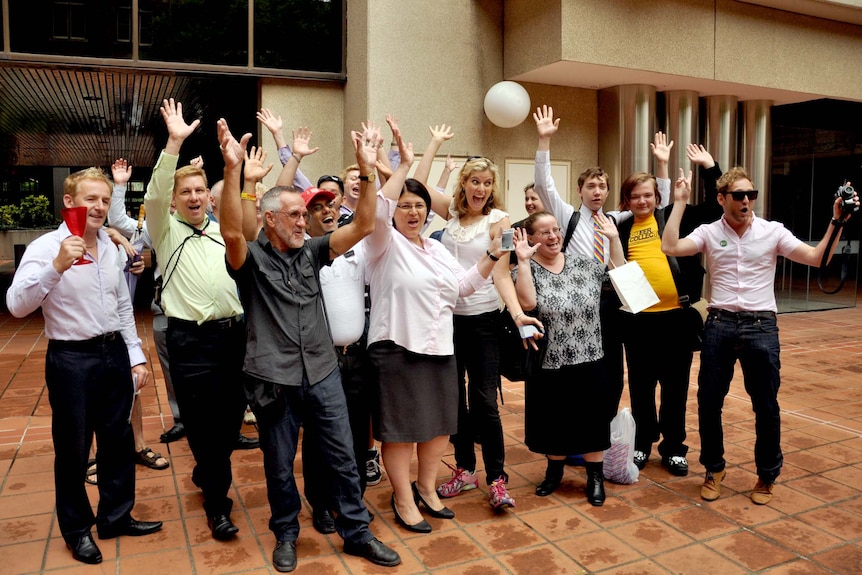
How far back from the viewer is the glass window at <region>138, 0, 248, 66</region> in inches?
319

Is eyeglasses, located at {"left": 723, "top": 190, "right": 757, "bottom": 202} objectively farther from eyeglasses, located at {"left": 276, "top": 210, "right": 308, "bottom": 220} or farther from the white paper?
eyeglasses, located at {"left": 276, "top": 210, "right": 308, "bottom": 220}

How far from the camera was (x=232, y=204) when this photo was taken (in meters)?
2.89

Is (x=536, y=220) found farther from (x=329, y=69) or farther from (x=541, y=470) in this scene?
(x=329, y=69)

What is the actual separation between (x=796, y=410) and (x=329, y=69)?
21.0 ft

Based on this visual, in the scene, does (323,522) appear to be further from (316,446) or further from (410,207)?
(410,207)

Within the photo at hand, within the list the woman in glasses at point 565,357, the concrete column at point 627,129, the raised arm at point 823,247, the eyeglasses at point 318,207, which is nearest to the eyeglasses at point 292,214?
the eyeglasses at point 318,207

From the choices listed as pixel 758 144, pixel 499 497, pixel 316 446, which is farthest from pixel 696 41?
pixel 316 446

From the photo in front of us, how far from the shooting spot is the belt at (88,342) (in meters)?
3.19

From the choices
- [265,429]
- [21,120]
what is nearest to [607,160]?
[265,429]

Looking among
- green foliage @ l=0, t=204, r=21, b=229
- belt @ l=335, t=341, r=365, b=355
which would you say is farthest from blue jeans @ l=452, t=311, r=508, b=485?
green foliage @ l=0, t=204, r=21, b=229

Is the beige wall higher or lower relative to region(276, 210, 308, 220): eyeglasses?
higher

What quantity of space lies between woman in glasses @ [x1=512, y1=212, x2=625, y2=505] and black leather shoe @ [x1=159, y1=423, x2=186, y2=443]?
2.62 meters

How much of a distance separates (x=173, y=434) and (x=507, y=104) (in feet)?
17.8

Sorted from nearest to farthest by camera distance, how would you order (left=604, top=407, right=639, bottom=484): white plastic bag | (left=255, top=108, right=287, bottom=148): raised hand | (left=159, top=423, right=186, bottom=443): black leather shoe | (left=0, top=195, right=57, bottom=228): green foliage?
1. (left=604, top=407, right=639, bottom=484): white plastic bag
2. (left=255, top=108, right=287, bottom=148): raised hand
3. (left=159, top=423, right=186, bottom=443): black leather shoe
4. (left=0, top=195, right=57, bottom=228): green foliage
